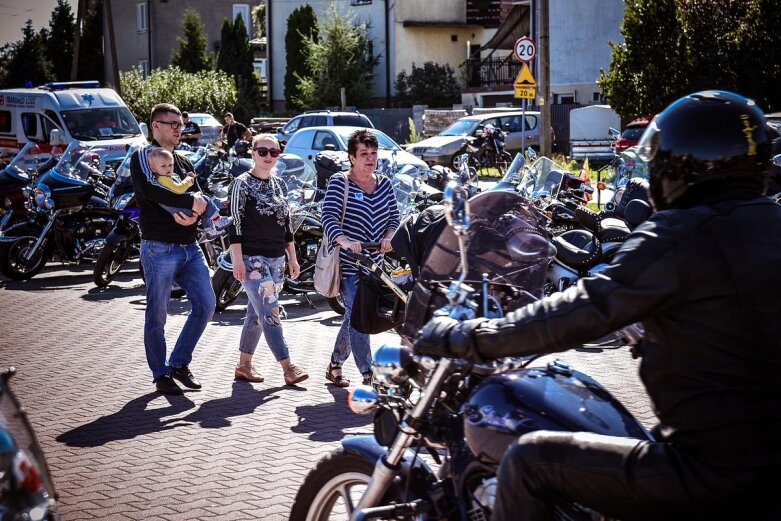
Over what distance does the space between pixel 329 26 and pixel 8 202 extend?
33277 millimetres

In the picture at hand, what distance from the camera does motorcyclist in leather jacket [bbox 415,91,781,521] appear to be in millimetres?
2580

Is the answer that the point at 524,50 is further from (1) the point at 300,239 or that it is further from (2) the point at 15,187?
(1) the point at 300,239

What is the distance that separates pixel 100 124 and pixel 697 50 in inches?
554

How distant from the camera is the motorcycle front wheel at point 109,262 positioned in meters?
13.4

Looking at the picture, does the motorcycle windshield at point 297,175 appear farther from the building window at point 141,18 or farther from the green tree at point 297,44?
the building window at point 141,18

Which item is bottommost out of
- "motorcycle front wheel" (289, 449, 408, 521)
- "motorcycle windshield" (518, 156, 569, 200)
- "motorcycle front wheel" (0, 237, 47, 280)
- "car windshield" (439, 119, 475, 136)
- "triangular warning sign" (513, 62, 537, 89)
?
"motorcycle front wheel" (0, 237, 47, 280)

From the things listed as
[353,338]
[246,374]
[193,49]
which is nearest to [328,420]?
[353,338]

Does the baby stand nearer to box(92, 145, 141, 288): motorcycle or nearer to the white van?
box(92, 145, 141, 288): motorcycle

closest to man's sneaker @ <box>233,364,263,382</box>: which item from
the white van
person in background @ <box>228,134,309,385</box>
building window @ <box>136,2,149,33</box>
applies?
person in background @ <box>228,134,309,385</box>

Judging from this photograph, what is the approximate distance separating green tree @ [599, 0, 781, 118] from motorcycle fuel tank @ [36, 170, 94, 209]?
15.5 metres

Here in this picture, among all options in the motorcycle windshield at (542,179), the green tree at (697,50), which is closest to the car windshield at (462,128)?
the green tree at (697,50)

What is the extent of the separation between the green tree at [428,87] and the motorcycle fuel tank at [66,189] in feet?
115

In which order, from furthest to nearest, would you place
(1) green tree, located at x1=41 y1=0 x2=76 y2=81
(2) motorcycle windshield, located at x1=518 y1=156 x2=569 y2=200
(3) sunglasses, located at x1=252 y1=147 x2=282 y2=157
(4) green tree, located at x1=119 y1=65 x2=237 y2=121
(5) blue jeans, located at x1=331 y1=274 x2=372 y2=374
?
1. (1) green tree, located at x1=41 y1=0 x2=76 y2=81
2. (4) green tree, located at x1=119 y1=65 x2=237 y2=121
3. (2) motorcycle windshield, located at x1=518 y1=156 x2=569 y2=200
4. (3) sunglasses, located at x1=252 y1=147 x2=282 y2=157
5. (5) blue jeans, located at x1=331 y1=274 x2=372 y2=374

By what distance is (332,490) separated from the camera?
3.70 meters
